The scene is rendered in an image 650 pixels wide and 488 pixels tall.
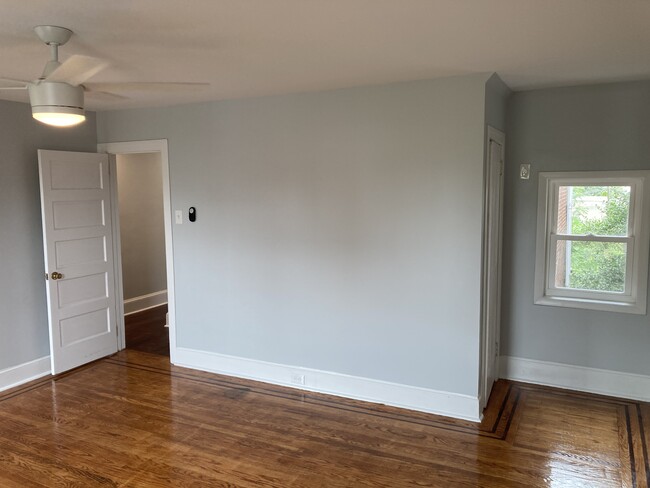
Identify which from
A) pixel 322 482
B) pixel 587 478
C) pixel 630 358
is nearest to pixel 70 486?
pixel 322 482

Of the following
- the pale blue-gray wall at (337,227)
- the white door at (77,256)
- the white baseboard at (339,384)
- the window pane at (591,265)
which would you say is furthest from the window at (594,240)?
the white door at (77,256)

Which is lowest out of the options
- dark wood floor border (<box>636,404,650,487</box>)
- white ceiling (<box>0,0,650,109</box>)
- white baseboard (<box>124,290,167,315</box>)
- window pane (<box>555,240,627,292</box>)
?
dark wood floor border (<box>636,404,650,487</box>)

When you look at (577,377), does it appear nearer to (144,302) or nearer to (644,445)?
(644,445)

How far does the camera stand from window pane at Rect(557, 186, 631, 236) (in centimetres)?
377

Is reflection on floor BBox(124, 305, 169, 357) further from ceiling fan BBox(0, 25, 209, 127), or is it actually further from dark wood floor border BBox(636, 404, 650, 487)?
dark wood floor border BBox(636, 404, 650, 487)

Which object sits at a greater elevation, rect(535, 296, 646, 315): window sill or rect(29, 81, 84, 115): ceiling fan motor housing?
rect(29, 81, 84, 115): ceiling fan motor housing

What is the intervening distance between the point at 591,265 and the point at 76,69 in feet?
12.1

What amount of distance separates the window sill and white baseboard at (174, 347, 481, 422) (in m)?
1.10

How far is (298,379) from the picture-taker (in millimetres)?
4059

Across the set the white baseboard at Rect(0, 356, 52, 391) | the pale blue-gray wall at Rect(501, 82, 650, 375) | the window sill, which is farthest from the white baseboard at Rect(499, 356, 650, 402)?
the white baseboard at Rect(0, 356, 52, 391)

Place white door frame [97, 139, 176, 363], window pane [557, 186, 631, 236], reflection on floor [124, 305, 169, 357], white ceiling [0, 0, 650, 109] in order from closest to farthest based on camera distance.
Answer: white ceiling [0, 0, 650, 109] → window pane [557, 186, 631, 236] → white door frame [97, 139, 176, 363] → reflection on floor [124, 305, 169, 357]

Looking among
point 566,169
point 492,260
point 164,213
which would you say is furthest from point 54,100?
point 566,169

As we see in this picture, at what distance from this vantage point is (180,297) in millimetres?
4559

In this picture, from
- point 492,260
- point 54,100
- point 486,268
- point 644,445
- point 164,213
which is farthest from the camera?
point 164,213
